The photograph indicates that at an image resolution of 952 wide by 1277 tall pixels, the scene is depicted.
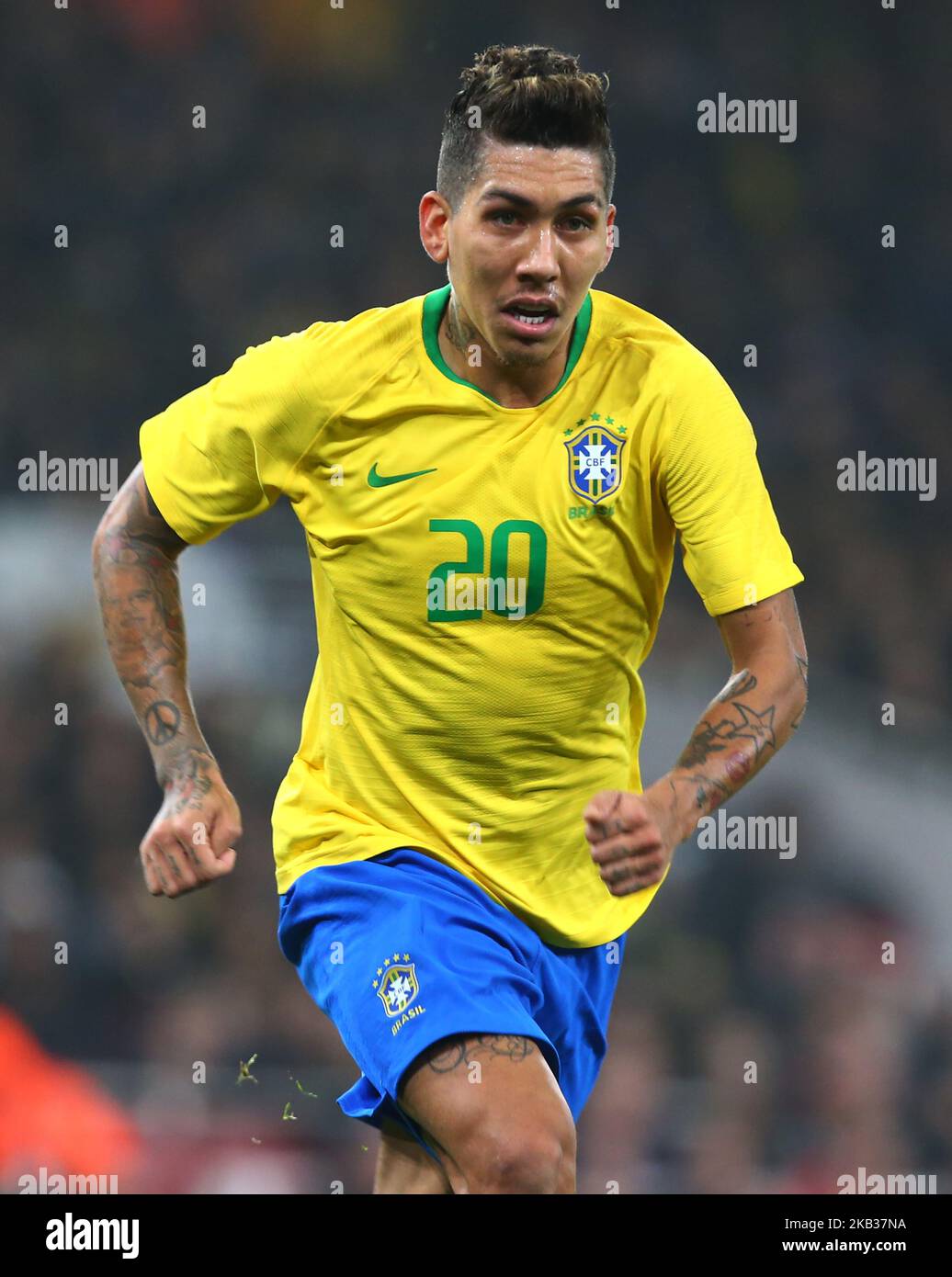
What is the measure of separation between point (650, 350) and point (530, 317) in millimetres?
274

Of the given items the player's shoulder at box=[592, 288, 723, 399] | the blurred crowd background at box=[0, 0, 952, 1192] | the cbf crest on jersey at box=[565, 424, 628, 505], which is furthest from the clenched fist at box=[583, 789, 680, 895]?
the blurred crowd background at box=[0, 0, 952, 1192]

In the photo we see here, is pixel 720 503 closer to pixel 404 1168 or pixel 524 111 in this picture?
pixel 524 111

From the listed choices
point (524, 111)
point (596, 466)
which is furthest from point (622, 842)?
point (524, 111)

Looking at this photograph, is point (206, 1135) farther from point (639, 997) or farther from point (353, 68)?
point (353, 68)

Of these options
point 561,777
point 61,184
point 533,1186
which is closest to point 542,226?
point 561,777

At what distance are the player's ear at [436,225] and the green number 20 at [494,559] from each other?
53 cm

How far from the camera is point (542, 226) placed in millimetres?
3281

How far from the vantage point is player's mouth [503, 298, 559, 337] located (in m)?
3.29

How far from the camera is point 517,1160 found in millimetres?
2959

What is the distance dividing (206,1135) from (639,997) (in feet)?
5.35

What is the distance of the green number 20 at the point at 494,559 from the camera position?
132 inches

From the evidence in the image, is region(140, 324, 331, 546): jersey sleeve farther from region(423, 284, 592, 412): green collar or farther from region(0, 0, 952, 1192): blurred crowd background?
region(0, 0, 952, 1192): blurred crowd background

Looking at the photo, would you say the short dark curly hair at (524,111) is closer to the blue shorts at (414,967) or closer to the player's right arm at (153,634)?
the player's right arm at (153,634)

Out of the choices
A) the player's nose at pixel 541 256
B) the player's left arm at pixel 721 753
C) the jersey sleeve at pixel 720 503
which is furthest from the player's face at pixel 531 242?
the player's left arm at pixel 721 753
